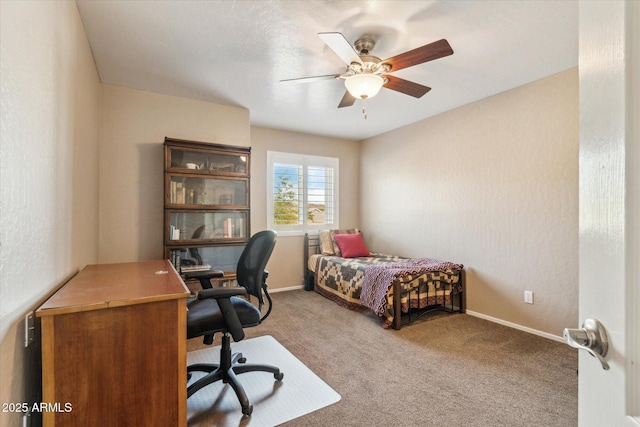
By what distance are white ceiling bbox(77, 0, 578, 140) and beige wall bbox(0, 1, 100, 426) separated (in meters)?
0.52

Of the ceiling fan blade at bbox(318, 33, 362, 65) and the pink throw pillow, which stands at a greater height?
the ceiling fan blade at bbox(318, 33, 362, 65)

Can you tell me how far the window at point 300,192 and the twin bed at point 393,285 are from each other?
2.65ft

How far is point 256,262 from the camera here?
88.7 inches

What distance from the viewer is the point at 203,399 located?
197 cm

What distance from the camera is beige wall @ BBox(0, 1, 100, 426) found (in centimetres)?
98

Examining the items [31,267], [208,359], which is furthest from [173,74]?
[208,359]

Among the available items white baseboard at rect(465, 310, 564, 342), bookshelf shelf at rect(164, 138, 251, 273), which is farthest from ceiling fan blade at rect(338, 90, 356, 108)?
white baseboard at rect(465, 310, 564, 342)

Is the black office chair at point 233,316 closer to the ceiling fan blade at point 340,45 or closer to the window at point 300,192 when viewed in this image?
the ceiling fan blade at point 340,45

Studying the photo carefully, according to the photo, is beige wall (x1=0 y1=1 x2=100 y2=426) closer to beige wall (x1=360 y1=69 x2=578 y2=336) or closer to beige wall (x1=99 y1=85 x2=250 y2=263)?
beige wall (x1=99 y1=85 x2=250 y2=263)

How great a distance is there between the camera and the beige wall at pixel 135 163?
9.82 feet

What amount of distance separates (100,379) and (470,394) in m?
2.11

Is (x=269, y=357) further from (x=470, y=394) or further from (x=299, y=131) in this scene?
(x=299, y=131)

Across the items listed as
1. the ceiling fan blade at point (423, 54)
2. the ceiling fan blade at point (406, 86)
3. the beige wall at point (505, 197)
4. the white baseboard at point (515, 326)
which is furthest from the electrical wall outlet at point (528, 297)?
the ceiling fan blade at point (423, 54)

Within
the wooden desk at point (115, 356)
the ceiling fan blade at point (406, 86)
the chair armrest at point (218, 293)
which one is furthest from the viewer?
the ceiling fan blade at point (406, 86)
